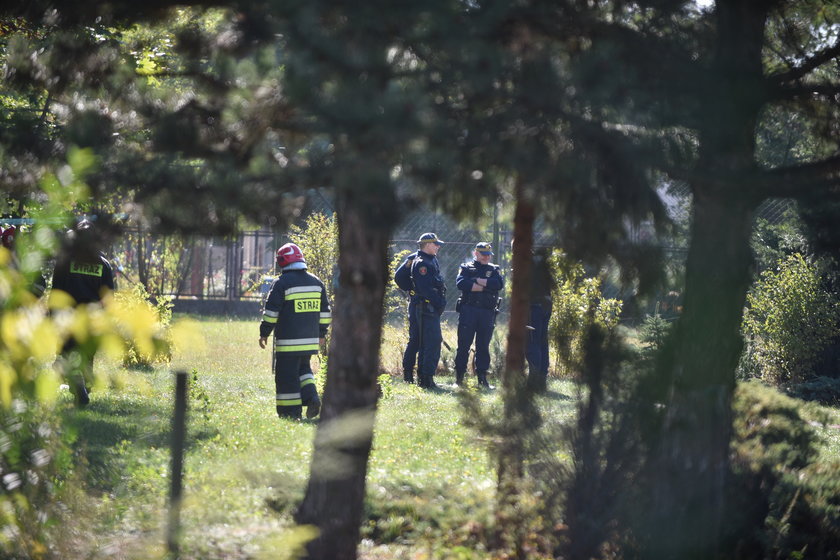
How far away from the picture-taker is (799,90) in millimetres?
5137

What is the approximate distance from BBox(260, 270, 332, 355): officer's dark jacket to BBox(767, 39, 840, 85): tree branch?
5133 millimetres

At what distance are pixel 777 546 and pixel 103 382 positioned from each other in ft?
12.8

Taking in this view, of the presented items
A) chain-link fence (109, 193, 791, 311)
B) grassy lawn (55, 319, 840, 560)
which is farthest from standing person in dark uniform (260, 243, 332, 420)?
chain-link fence (109, 193, 791, 311)

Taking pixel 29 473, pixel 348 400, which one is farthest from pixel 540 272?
pixel 29 473

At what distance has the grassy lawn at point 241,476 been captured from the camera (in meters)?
4.86

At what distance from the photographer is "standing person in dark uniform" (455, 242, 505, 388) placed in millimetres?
13562

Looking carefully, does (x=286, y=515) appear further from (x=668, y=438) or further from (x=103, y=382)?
(x=103, y=382)

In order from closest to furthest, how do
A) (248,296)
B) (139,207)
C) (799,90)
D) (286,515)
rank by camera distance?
(139,207), (799,90), (286,515), (248,296)

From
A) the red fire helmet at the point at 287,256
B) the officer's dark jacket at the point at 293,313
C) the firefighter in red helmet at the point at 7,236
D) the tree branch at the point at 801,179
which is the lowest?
the officer's dark jacket at the point at 293,313

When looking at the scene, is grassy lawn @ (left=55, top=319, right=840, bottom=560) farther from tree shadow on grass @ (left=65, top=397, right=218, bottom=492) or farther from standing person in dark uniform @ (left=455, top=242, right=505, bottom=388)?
standing person in dark uniform @ (left=455, top=242, right=505, bottom=388)

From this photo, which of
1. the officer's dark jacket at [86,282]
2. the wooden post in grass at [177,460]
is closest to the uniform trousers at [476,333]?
the officer's dark jacket at [86,282]

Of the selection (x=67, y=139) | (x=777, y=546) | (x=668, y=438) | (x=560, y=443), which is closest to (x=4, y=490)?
(x=67, y=139)

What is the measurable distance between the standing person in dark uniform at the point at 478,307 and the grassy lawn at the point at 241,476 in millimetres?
2951

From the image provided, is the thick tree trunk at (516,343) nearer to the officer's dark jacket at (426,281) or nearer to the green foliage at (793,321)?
the officer's dark jacket at (426,281)
